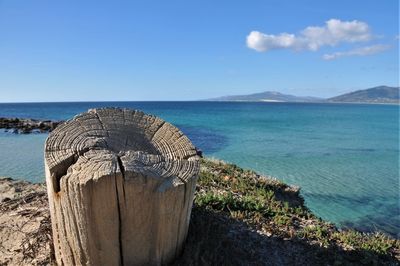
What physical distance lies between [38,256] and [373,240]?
5.74 metres

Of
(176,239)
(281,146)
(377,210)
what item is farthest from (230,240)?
(281,146)

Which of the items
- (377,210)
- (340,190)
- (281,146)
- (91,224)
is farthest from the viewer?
(281,146)

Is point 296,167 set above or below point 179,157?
below

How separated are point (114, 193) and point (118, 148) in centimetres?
87

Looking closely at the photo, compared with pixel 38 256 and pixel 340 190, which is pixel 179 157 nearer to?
pixel 38 256

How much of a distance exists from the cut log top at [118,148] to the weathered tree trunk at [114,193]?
1cm

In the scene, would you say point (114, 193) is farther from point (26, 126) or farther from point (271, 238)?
point (26, 126)

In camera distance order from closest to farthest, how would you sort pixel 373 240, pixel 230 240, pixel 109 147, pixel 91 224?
pixel 91 224
pixel 109 147
pixel 230 240
pixel 373 240

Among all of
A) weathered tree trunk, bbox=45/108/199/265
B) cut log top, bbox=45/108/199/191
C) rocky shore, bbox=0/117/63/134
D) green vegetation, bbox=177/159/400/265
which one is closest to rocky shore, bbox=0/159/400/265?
green vegetation, bbox=177/159/400/265

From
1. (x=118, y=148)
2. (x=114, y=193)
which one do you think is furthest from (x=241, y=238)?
(x=114, y=193)

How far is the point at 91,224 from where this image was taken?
4.39m

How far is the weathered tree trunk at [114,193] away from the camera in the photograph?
431 centimetres

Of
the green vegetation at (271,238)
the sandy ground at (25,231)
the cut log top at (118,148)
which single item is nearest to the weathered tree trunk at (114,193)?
the cut log top at (118,148)

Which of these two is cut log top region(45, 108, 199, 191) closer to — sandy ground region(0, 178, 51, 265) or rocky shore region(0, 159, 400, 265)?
rocky shore region(0, 159, 400, 265)
